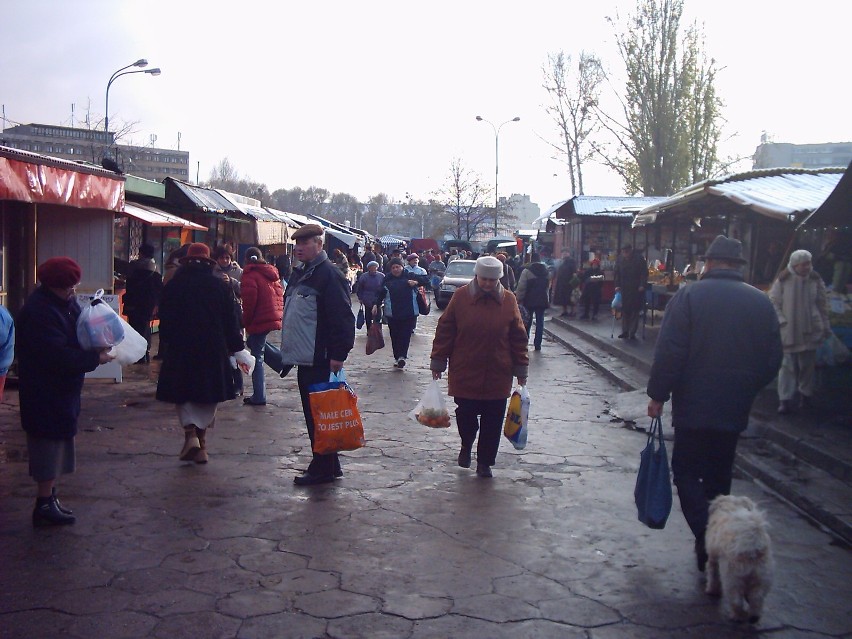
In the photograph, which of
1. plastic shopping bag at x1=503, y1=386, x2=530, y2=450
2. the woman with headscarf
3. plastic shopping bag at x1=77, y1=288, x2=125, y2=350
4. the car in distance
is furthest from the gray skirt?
the car in distance

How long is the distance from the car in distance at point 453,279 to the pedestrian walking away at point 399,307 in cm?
1302

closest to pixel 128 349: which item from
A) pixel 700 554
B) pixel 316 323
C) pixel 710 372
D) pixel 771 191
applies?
pixel 316 323

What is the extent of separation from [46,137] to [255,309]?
121m

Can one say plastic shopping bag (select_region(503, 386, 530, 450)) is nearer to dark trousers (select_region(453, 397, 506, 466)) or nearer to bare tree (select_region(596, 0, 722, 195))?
dark trousers (select_region(453, 397, 506, 466))

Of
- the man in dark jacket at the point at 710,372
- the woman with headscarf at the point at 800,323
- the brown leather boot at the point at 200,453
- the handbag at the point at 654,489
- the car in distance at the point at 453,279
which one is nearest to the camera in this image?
the man in dark jacket at the point at 710,372

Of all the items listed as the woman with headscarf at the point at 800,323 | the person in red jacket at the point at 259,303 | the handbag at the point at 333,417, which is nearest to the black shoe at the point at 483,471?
the handbag at the point at 333,417

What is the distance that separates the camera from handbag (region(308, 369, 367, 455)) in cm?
620

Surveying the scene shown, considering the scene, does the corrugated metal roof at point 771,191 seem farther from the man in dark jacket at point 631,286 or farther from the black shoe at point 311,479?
the black shoe at point 311,479

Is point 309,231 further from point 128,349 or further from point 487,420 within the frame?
point 487,420

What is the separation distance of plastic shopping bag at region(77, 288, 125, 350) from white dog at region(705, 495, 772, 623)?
12.1 ft

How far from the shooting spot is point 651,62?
118 feet

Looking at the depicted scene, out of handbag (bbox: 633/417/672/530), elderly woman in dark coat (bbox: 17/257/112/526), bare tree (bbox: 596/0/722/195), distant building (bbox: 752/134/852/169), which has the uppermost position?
distant building (bbox: 752/134/852/169)

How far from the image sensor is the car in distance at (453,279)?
89.4 ft

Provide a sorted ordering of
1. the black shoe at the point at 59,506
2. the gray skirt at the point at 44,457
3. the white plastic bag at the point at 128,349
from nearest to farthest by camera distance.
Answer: the gray skirt at the point at 44,457, the black shoe at the point at 59,506, the white plastic bag at the point at 128,349
